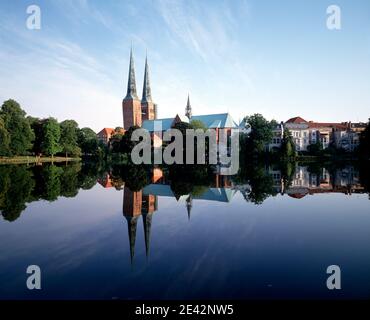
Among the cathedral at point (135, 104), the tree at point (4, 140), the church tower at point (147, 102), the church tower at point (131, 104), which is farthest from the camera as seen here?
the church tower at point (147, 102)

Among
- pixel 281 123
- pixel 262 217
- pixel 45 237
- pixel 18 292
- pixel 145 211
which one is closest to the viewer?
pixel 18 292

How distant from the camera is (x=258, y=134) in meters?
69.4

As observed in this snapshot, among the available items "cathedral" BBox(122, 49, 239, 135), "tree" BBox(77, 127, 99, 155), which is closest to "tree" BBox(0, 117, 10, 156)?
"tree" BBox(77, 127, 99, 155)

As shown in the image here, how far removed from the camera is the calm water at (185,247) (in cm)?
637

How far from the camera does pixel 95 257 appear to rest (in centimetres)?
833

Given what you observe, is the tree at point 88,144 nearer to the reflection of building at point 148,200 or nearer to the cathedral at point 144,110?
the cathedral at point 144,110

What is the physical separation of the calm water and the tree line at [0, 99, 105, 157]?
39858 mm

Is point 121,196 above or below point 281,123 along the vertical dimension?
below

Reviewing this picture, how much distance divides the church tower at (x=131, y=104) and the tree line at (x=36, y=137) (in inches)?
1028
